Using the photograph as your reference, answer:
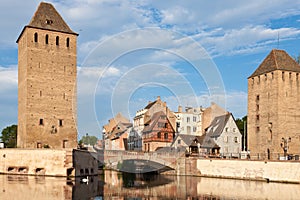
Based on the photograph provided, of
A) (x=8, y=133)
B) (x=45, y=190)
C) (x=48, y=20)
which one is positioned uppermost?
(x=48, y=20)

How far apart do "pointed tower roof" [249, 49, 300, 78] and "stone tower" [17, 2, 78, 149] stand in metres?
22.9

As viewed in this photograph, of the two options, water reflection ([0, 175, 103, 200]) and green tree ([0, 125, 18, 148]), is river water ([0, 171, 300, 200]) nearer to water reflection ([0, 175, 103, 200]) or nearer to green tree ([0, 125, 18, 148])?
water reflection ([0, 175, 103, 200])

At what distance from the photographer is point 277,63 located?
164 ft

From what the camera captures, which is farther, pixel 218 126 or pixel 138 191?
pixel 218 126

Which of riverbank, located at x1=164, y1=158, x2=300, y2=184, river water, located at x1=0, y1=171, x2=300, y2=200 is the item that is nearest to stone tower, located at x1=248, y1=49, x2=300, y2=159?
riverbank, located at x1=164, y1=158, x2=300, y2=184

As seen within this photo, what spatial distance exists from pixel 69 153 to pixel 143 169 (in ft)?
55.9

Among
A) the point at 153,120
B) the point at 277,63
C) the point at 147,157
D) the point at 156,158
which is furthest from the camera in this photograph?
the point at 153,120

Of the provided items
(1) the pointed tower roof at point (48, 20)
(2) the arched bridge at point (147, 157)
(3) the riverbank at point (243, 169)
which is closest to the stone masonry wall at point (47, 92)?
(1) the pointed tower roof at point (48, 20)

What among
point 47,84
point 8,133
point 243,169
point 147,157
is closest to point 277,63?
point 243,169

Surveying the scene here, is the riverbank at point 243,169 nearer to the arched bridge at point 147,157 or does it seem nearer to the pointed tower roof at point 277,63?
the arched bridge at point 147,157

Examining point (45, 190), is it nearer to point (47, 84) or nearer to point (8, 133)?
point (47, 84)

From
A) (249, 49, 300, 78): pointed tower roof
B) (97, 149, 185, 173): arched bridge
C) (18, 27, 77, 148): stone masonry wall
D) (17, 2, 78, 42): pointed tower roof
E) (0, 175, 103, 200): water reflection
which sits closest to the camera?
(0, 175, 103, 200): water reflection

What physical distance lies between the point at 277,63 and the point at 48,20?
88.1 feet

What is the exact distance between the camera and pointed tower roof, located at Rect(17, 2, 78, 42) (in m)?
44.5
